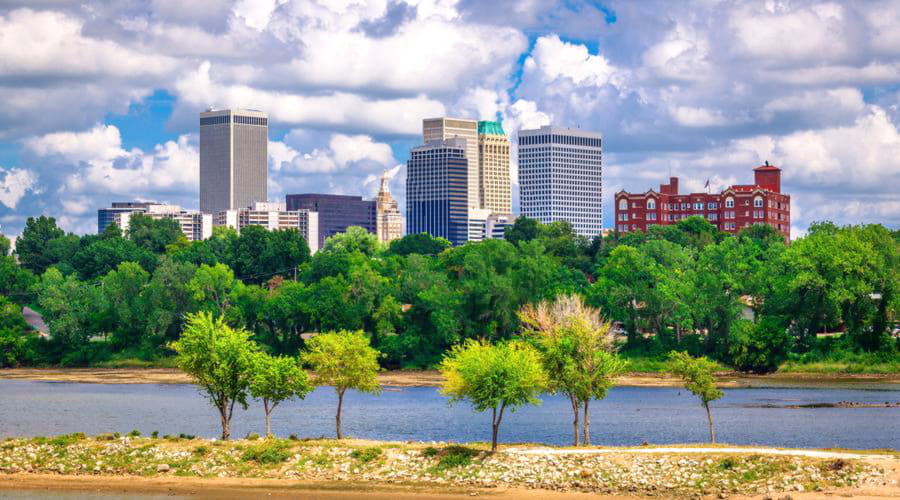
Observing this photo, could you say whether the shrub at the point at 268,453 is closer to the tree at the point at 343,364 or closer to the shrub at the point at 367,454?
the shrub at the point at 367,454

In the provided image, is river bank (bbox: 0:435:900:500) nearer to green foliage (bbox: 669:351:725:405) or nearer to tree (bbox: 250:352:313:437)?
tree (bbox: 250:352:313:437)

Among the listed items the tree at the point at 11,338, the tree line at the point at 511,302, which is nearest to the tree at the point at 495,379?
the tree line at the point at 511,302

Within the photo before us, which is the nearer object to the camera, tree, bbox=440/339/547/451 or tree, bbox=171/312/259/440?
tree, bbox=440/339/547/451

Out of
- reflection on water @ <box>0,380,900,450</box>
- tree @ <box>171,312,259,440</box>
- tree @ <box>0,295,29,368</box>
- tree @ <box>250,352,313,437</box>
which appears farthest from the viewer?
tree @ <box>0,295,29,368</box>

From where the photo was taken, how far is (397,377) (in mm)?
159625

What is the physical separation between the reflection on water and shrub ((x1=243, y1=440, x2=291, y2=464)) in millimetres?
15162

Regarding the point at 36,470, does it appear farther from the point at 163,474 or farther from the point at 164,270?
the point at 164,270

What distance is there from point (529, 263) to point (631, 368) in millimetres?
20361

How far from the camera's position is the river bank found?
67312 mm

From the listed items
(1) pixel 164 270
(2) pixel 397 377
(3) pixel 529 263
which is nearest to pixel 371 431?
(2) pixel 397 377

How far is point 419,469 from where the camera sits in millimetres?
73250

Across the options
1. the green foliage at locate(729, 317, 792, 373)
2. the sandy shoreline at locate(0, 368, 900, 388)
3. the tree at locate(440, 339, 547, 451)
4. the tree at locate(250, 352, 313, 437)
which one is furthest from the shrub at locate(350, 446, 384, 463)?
the green foliage at locate(729, 317, 792, 373)

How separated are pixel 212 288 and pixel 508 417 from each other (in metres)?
83.5

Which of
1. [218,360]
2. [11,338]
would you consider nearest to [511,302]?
[11,338]
